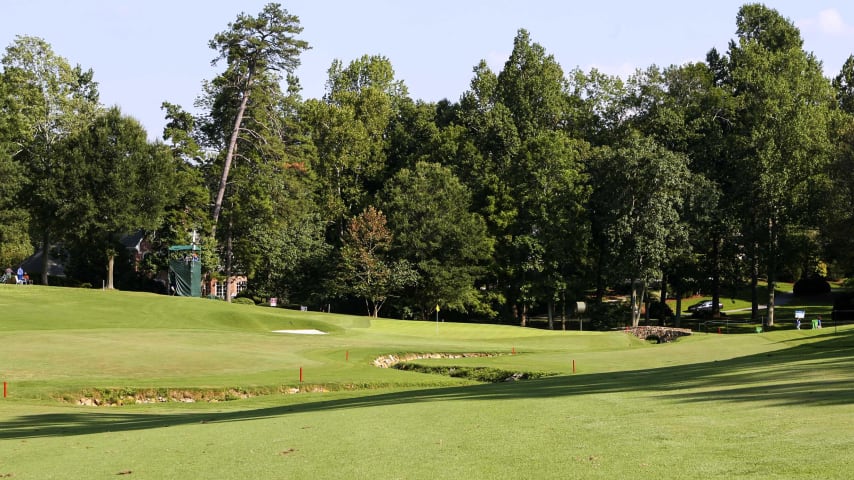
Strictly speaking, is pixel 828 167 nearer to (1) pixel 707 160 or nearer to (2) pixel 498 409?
(1) pixel 707 160

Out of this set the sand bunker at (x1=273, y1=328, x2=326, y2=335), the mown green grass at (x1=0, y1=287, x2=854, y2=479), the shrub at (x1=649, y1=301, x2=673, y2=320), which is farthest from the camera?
the shrub at (x1=649, y1=301, x2=673, y2=320)

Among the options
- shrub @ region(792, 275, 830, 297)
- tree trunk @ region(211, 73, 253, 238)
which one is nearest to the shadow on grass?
tree trunk @ region(211, 73, 253, 238)

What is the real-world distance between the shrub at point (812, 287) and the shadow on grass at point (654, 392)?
71.9 metres

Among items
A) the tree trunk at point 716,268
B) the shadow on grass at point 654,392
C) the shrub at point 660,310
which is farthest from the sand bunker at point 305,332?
the tree trunk at point 716,268

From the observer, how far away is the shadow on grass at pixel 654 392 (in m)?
17.2

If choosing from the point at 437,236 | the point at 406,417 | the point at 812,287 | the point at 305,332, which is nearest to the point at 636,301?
the point at 437,236

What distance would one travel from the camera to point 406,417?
57.6ft

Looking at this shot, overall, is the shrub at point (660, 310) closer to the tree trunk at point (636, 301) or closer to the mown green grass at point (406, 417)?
the tree trunk at point (636, 301)

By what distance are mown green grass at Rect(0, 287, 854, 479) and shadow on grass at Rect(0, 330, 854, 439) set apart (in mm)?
87

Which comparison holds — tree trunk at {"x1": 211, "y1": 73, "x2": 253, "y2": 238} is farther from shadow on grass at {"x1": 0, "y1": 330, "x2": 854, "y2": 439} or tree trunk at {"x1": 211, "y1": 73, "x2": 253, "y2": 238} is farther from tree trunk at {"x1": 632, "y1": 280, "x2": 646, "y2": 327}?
shadow on grass at {"x1": 0, "y1": 330, "x2": 854, "y2": 439}

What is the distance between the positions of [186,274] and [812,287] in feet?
227

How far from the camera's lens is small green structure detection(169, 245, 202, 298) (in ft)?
235

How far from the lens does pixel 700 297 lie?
99.6 metres

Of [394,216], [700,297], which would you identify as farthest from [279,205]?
[700,297]
